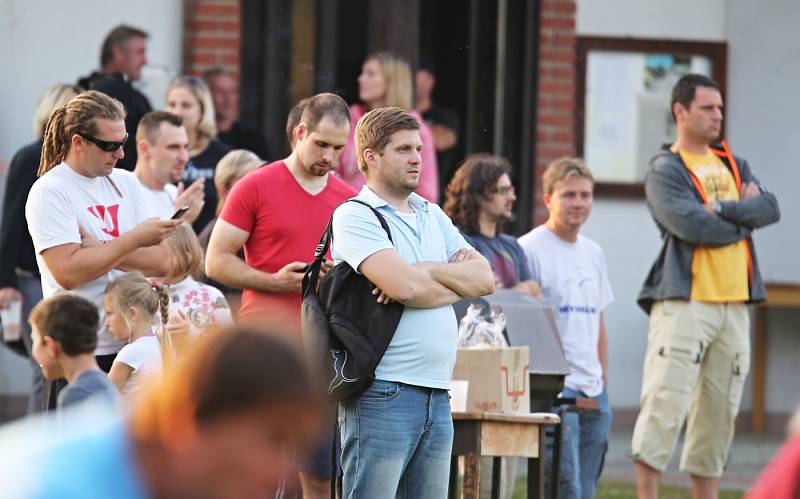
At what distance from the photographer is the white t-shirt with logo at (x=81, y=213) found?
5.75 metres

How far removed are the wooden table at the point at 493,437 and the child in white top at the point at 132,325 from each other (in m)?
1.28

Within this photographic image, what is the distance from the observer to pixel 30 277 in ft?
26.1

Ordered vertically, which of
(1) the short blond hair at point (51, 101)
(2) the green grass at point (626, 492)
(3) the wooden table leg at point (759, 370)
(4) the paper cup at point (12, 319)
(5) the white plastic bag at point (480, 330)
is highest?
(1) the short blond hair at point (51, 101)

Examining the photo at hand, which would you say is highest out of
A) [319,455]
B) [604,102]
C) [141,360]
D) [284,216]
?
[604,102]

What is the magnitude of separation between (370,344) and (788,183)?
6804 mm

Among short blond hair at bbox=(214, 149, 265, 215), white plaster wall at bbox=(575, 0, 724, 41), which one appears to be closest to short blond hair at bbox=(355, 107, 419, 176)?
short blond hair at bbox=(214, 149, 265, 215)

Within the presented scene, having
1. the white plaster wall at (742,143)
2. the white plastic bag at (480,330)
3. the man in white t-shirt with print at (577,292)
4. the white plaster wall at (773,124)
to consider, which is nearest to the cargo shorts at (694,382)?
the man in white t-shirt with print at (577,292)

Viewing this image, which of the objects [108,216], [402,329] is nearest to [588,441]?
[402,329]

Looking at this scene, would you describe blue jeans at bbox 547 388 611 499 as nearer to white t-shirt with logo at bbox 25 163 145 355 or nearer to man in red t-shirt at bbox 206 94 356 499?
man in red t-shirt at bbox 206 94 356 499

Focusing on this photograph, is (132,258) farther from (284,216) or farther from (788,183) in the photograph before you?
(788,183)

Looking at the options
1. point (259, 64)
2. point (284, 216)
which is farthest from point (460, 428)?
point (259, 64)

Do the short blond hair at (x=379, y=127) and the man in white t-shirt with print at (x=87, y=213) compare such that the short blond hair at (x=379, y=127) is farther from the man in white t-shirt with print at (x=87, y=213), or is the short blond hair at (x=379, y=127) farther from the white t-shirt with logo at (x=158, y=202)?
the white t-shirt with logo at (x=158, y=202)

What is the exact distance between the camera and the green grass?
8.59 meters

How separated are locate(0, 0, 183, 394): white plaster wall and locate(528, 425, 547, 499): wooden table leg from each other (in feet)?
14.6
